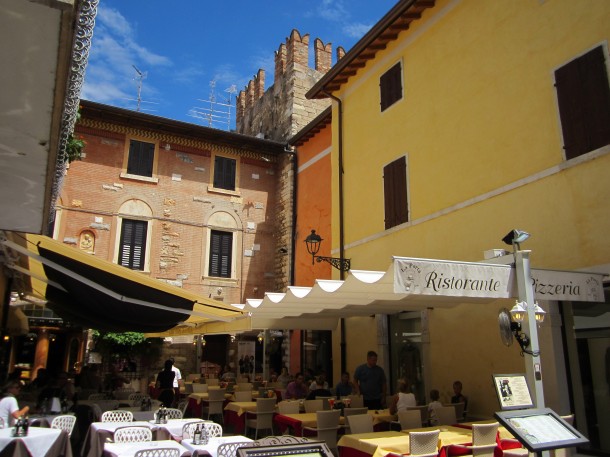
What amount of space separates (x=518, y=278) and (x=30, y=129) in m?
5.04

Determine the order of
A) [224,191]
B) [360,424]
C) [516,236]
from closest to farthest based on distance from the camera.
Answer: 1. [516,236]
2. [360,424]
3. [224,191]

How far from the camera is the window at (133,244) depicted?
16.5m

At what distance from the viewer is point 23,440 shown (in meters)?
5.81

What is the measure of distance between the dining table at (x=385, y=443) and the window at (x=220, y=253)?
40.0 ft

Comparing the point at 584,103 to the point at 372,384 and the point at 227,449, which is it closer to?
the point at 372,384

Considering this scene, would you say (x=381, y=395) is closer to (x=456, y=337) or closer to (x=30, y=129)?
(x=456, y=337)

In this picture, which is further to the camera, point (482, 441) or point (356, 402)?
point (356, 402)

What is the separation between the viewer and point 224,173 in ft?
61.1

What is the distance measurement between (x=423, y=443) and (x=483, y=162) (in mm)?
5169

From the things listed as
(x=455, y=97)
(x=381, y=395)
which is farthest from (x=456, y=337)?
(x=455, y=97)

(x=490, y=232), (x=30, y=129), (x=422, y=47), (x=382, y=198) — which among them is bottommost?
(x=30, y=129)

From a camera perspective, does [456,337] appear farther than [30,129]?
Yes

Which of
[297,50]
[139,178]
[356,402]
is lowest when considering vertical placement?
[356,402]

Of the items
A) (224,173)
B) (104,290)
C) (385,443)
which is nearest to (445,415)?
(385,443)
